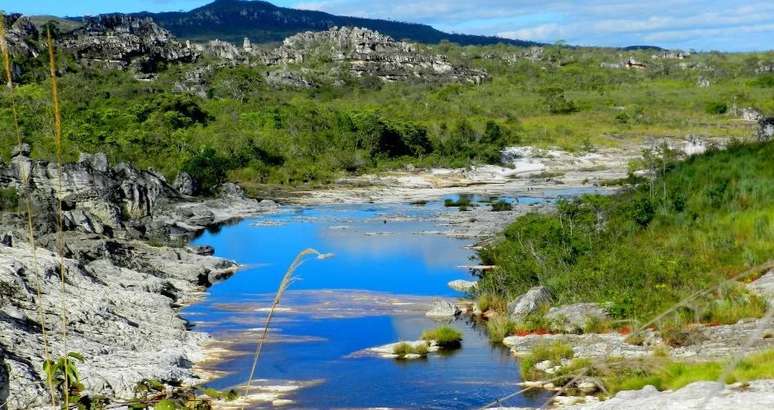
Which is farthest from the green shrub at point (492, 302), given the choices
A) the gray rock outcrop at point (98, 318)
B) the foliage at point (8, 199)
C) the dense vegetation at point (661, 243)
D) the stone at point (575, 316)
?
the foliage at point (8, 199)

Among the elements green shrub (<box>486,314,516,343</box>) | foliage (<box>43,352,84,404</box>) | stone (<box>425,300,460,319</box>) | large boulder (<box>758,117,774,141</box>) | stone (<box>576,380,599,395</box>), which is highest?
foliage (<box>43,352,84,404</box>)

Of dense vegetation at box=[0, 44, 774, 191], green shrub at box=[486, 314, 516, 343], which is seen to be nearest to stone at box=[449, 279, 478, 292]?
green shrub at box=[486, 314, 516, 343]

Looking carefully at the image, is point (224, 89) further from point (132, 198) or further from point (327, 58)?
point (132, 198)

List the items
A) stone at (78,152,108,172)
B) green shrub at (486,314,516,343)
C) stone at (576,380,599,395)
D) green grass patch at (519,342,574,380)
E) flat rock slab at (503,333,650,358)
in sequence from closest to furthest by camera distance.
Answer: stone at (576,380,599,395) → green grass patch at (519,342,574,380) → flat rock slab at (503,333,650,358) → green shrub at (486,314,516,343) → stone at (78,152,108,172)

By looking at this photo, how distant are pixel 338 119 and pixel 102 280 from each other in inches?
2246

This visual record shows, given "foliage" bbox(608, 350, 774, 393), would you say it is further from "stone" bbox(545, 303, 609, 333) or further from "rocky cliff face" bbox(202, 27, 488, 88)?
"rocky cliff face" bbox(202, 27, 488, 88)

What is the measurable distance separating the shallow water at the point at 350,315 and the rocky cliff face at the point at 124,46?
80.1m

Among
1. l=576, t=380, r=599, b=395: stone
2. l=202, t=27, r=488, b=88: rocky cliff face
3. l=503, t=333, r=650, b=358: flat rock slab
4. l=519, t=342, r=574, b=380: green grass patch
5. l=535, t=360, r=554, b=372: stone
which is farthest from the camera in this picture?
l=202, t=27, r=488, b=88: rocky cliff face

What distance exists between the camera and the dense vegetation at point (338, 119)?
73.6 m

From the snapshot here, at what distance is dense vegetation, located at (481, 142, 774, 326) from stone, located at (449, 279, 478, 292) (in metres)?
1.08

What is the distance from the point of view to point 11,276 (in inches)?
924

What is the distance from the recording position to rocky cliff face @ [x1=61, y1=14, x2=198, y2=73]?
410ft

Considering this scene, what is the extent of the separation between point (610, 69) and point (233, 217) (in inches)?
4880

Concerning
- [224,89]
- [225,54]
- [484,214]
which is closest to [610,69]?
[225,54]
